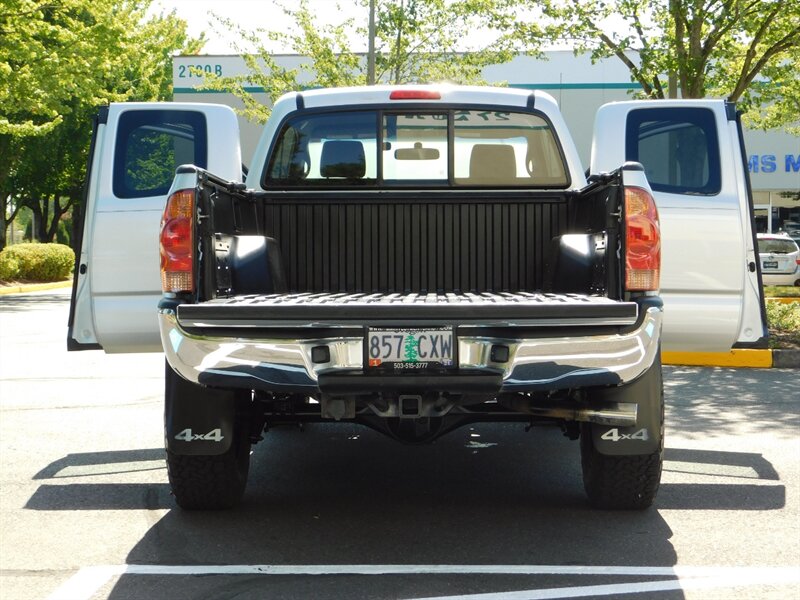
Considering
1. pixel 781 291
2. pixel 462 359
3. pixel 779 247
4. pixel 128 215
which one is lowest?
pixel 781 291

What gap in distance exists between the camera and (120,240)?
263 inches

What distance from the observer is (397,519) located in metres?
Answer: 5.53

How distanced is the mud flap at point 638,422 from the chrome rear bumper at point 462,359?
33cm

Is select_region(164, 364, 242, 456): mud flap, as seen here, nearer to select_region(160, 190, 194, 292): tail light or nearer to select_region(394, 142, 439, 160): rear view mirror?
select_region(160, 190, 194, 292): tail light

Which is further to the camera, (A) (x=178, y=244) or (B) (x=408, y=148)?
(B) (x=408, y=148)

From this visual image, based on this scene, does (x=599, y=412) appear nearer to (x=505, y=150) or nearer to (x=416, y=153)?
(x=505, y=150)

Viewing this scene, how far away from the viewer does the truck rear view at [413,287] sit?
4688mm

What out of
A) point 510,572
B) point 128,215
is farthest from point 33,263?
point 510,572

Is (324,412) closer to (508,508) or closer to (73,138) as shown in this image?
(508,508)

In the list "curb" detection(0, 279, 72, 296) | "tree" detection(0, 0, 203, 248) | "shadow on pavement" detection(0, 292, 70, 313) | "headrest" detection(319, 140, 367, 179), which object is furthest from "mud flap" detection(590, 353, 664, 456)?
"curb" detection(0, 279, 72, 296)

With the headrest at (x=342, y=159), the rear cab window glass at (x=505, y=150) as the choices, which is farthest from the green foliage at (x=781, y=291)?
the headrest at (x=342, y=159)

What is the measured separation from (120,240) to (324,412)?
2332 mm

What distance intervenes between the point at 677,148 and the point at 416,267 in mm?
2045

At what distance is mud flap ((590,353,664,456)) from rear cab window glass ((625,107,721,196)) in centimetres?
222
